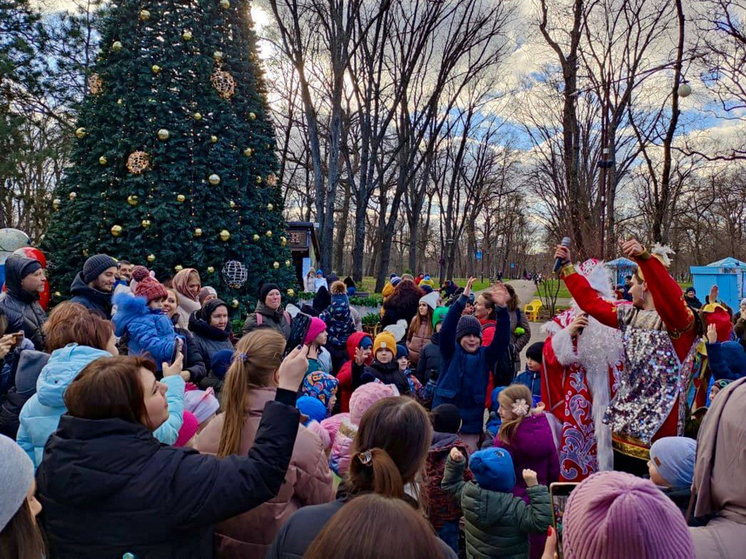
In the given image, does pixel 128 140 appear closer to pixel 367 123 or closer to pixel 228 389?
pixel 228 389

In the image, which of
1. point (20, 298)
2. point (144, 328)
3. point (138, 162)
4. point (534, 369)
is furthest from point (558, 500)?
point (138, 162)

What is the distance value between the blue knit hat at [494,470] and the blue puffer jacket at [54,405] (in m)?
1.65

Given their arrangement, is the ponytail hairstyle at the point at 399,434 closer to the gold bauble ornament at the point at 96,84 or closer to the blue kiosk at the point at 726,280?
the gold bauble ornament at the point at 96,84

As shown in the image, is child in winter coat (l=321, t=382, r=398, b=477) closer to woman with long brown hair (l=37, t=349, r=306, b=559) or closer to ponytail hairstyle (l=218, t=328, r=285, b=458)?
ponytail hairstyle (l=218, t=328, r=285, b=458)

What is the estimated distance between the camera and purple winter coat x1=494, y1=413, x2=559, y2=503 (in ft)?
11.5

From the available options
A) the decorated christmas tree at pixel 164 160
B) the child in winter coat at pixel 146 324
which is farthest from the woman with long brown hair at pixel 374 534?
the decorated christmas tree at pixel 164 160

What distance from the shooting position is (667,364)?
3.42m

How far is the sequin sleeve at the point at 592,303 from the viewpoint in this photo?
3752 millimetres

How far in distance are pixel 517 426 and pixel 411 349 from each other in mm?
3876

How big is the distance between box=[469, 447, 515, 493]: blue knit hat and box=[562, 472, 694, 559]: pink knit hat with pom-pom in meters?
1.58

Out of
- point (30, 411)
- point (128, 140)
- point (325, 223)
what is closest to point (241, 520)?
point (30, 411)

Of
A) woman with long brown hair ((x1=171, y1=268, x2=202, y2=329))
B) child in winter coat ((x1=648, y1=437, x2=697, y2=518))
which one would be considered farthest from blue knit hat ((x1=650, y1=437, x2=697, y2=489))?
woman with long brown hair ((x1=171, y1=268, x2=202, y2=329))

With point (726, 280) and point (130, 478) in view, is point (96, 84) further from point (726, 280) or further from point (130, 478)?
point (726, 280)

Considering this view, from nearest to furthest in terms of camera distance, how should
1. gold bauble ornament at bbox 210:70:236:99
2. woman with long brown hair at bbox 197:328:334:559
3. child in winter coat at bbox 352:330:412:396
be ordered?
woman with long brown hair at bbox 197:328:334:559
child in winter coat at bbox 352:330:412:396
gold bauble ornament at bbox 210:70:236:99
